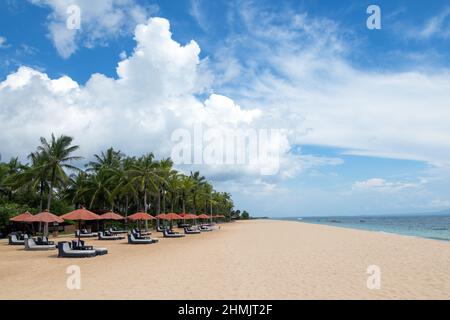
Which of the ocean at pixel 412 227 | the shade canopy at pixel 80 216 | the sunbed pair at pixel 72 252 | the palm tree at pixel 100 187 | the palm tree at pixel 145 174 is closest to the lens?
the sunbed pair at pixel 72 252

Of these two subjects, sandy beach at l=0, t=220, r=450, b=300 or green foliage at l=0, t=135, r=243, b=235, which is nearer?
sandy beach at l=0, t=220, r=450, b=300

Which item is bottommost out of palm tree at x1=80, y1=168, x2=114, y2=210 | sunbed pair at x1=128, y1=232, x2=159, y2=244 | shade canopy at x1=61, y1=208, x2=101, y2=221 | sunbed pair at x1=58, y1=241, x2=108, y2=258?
sunbed pair at x1=128, y1=232, x2=159, y2=244

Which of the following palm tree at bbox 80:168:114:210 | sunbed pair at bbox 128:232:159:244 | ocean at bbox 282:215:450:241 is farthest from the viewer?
ocean at bbox 282:215:450:241

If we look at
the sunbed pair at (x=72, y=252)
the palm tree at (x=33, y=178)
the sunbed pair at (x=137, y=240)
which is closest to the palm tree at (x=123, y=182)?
the palm tree at (x=33, y=178)

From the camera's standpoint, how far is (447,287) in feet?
31.2

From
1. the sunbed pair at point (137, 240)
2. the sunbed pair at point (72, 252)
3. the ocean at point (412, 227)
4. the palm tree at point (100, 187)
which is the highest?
the palm tree at point (100, 187)

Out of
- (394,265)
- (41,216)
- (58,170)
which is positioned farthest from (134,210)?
(394,265)

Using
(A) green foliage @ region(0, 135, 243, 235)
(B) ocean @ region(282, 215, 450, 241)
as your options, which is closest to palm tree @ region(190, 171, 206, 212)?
(A) green foliage @ region(0, 135, 243, 235)

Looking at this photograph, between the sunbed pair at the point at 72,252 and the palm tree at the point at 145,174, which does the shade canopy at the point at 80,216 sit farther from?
the palm tree at the point at 145,174

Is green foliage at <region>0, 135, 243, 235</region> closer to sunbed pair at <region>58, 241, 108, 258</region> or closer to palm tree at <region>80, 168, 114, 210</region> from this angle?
palm tree at <region>80, 168, 114, 210</region>

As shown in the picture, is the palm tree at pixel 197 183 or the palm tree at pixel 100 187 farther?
the palm tree at pixel 197 183

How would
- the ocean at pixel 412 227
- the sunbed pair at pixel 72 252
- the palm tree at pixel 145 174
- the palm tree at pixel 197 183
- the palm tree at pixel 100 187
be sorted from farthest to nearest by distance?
the palm tree at pixel 197 183 → the ocean at pixel 412 227 → the palm tree at pixel 100 187 → the palm tree at pixel 145 174 → the sunbed pair at pixel 72 252
